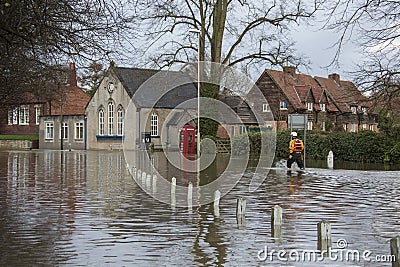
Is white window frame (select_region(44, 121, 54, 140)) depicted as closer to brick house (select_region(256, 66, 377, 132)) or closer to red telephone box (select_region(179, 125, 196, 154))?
brick house (select_region(256, 66, 377, 132))

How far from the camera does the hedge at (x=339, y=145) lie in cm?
3944

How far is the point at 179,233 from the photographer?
1133 centimetres

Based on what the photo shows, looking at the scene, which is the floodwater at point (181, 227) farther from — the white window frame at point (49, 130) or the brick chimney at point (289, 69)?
the white window frame at point (49, 130)

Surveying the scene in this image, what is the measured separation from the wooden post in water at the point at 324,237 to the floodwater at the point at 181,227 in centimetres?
18

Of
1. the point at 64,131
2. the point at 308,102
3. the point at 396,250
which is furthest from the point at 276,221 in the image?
the point at 64,131

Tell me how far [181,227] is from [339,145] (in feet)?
106

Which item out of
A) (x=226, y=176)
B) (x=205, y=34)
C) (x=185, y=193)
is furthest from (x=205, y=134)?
(x=185, y=193)

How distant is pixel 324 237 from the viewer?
9.70 m

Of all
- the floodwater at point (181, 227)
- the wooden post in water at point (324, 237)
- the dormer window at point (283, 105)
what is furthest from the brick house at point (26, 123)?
the wooden post in water at point (324, 237)

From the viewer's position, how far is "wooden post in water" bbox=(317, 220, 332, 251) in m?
9.44

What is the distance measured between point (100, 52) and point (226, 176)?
12.4 meters

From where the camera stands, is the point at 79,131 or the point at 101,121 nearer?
the point at 101,121

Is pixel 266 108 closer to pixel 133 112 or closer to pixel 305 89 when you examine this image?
pixel 305 89

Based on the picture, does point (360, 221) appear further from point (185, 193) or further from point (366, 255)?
point (185, 193)
